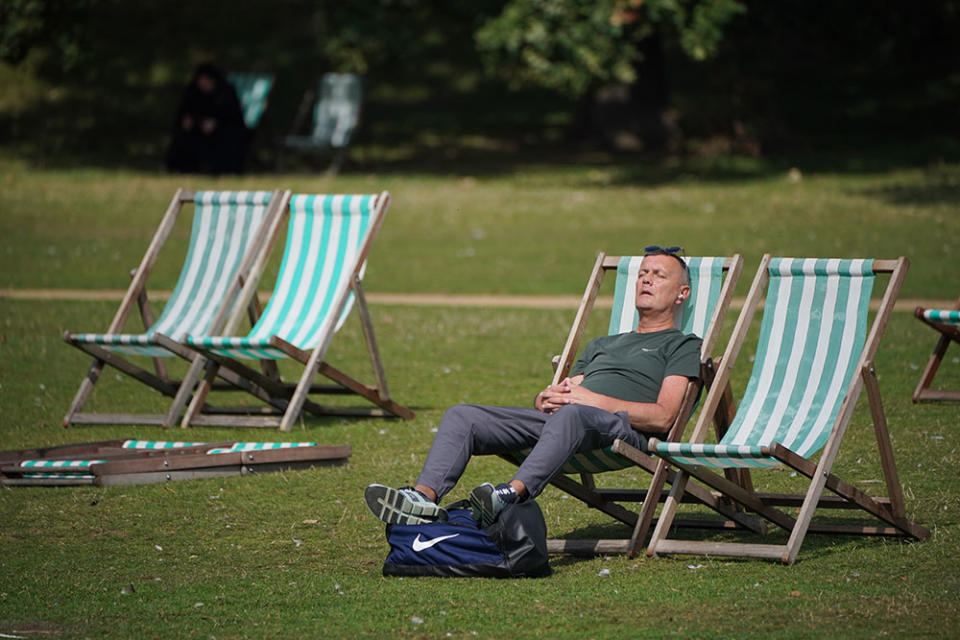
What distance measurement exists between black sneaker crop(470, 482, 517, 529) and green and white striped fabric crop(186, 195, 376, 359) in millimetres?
3291

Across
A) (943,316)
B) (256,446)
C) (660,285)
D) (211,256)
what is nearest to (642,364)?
(660,285)

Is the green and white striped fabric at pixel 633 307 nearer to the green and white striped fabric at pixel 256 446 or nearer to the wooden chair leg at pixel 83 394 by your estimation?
the green and white striped fabric at pixel 256 446

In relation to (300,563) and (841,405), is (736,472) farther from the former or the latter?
(300,563)

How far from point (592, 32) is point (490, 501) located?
54.2ft

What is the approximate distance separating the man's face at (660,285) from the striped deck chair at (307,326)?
2.47 m

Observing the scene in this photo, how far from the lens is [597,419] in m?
5.56

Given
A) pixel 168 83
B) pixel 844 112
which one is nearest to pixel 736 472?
pixel 844 112

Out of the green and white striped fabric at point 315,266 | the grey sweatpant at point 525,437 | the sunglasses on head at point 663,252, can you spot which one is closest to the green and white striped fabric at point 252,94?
the green and white striped fabric at point 315,266

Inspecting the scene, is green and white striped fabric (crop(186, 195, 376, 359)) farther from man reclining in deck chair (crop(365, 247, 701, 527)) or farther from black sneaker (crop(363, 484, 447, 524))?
black sneaker (crop(363, 484, 447, 524))

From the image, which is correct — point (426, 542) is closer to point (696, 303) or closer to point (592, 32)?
point (696, 303)

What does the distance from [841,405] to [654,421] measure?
28.9 inches

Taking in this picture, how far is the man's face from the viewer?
6.23m

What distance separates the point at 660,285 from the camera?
624cm

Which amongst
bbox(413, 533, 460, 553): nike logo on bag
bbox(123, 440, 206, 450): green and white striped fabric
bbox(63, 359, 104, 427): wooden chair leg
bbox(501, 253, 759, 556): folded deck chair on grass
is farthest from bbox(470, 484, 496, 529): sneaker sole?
bbox(63, 359, 104, 427): wooden chair leg
